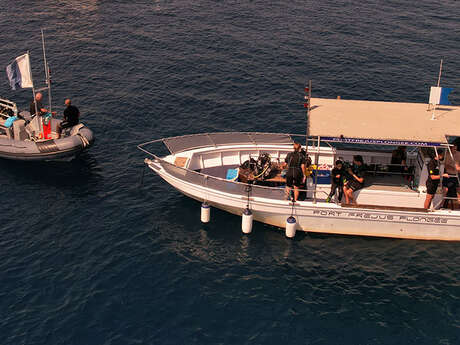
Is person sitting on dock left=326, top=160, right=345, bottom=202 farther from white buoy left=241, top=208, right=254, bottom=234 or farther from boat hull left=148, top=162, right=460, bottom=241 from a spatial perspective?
white buoy left=241, top=208, right=254, bottom=234

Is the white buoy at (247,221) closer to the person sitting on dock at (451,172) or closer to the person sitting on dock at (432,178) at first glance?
the person sitting on dock at (432,178)

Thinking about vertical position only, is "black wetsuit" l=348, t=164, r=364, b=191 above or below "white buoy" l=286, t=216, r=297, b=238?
above

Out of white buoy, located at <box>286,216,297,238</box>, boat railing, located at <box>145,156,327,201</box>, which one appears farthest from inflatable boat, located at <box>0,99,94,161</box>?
white buoy, located at <box>286,216,297,238</box>

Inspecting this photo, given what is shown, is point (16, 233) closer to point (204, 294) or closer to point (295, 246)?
point (204, 294)

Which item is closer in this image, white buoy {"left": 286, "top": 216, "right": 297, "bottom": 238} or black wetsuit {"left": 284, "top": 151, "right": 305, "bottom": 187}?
black wetsuit {"left": 284, "top": 151, "right": 305, "bottom": 187}

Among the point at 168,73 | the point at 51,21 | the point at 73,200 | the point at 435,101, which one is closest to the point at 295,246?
the point at 435,101
